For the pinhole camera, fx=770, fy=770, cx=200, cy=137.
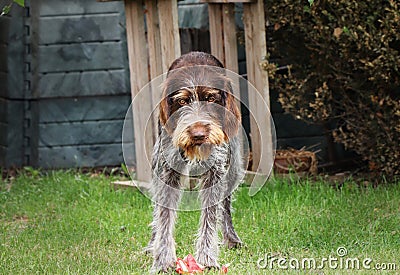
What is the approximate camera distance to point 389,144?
6727 millimetres

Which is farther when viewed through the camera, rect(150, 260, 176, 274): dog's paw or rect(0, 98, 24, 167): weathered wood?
rect(0, 98, 24, 167): weathered wood

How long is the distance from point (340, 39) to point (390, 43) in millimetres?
478

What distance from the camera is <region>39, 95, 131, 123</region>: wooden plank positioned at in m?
8.63

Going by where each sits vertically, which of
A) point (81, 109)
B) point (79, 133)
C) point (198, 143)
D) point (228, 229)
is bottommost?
point (228, 229)

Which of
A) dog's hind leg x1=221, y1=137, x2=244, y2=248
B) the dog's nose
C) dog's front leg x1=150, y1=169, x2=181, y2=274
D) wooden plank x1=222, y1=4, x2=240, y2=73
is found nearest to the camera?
the dog's nose

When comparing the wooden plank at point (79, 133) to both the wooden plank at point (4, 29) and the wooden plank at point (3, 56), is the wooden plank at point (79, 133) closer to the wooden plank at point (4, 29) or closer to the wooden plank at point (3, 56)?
the wooden plank at point (3, 56)

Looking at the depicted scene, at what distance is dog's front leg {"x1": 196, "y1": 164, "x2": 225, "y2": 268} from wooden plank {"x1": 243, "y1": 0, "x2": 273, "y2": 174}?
6.04 feet

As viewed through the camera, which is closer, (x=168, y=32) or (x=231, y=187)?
(x=231, y=187)

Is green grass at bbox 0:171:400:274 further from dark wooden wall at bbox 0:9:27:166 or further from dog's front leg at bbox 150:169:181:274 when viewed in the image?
dark wooden wall at bbox 0:9:27:166

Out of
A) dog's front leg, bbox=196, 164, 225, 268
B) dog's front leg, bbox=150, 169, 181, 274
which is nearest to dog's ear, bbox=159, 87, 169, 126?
dog's front leg, bbox=150, 169, 181, 274

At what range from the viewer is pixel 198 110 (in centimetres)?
429

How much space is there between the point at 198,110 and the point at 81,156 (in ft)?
15.1

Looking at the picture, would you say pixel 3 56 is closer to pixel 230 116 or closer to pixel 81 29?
pixel 81 29

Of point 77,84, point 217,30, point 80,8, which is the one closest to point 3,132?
point 77,84
